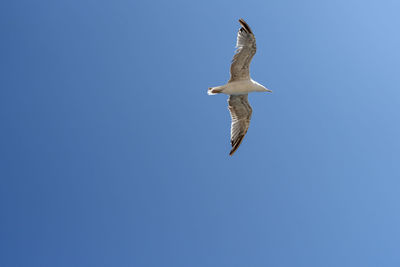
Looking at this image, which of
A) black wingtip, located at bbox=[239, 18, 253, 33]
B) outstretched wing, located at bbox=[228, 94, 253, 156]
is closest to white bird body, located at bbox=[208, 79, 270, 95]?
outstretched wing, located at bbox=[228, 94, 253, 156]

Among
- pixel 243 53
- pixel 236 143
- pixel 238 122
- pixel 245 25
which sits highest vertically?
pixel 245 25

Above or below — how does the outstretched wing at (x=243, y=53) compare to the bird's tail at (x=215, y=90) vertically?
above

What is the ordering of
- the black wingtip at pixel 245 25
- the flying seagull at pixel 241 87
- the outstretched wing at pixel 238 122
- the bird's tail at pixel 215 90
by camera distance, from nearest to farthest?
the black wingtip at pixel 245 25, the flying seagull at pixel 241 87, the bird's tail at pixel 215 90, the outstretched wing at pixel 238 122

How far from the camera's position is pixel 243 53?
15680mm

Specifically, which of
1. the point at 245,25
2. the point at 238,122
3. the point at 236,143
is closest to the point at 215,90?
the point at 238,122

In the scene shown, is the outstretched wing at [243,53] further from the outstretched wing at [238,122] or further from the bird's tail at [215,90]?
the outstretched wing at [238,122]

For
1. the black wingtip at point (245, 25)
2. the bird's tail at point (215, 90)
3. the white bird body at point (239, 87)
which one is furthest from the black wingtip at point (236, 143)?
the black wingtip at point (245, 25)

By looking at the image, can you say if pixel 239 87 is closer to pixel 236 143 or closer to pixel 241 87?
pixel 241 87

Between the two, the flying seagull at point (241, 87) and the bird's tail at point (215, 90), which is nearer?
the flying seagull at point (241, 87)

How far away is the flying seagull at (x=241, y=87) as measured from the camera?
15414 mm

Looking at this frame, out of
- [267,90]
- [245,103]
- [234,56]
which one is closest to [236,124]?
[245,103]

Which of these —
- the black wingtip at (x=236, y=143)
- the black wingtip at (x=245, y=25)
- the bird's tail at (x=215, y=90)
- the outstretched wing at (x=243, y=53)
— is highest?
the black wingtip at (x=245, y=25)

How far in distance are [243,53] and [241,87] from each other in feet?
5.70

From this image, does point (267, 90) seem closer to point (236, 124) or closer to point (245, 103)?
point (245, 103)
